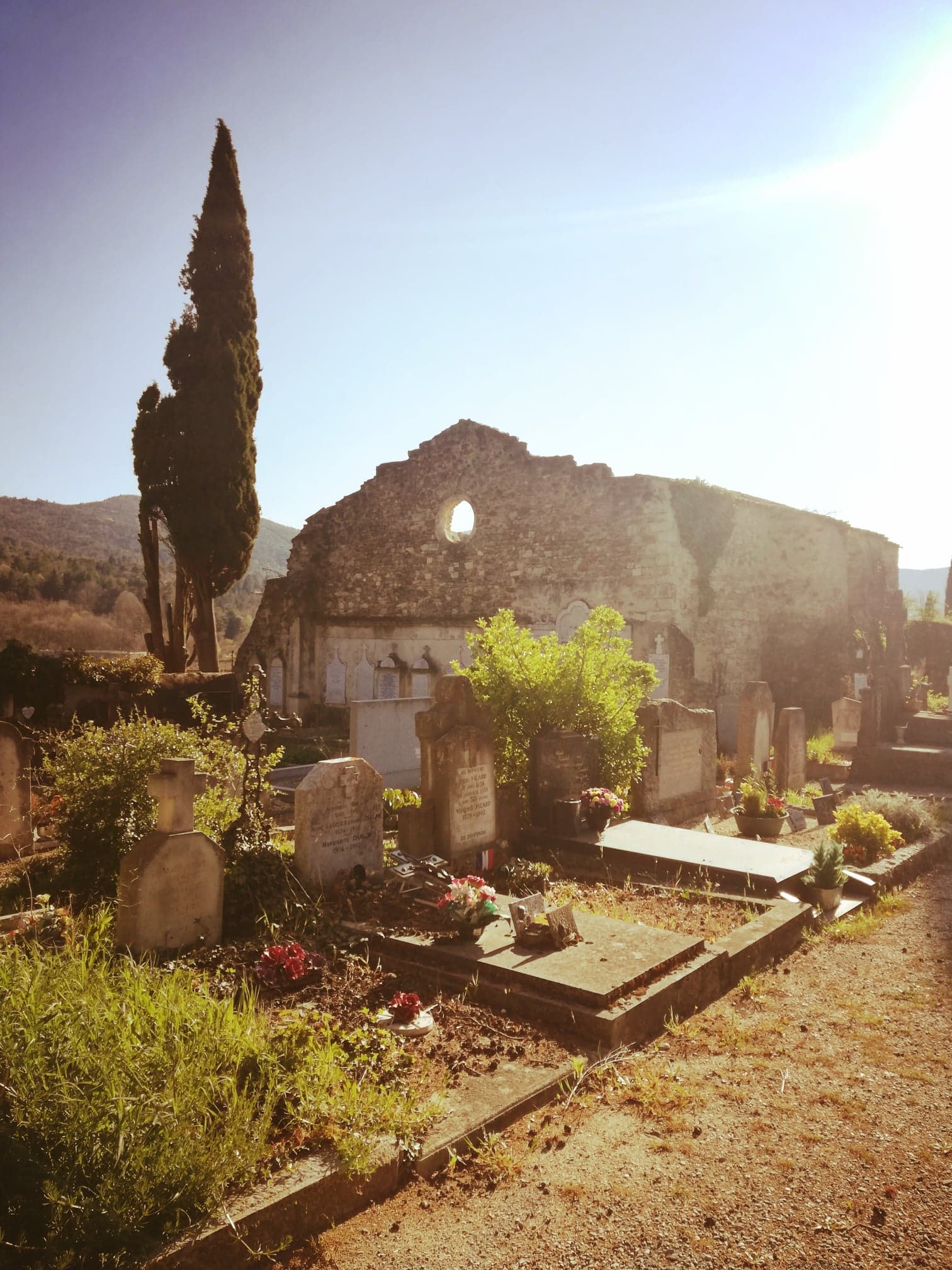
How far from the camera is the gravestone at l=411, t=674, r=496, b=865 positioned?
7.06 meters

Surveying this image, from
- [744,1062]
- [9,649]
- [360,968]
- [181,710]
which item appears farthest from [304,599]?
[744,1062]

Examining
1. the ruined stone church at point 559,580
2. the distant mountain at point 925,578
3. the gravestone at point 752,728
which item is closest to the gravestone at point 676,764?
the gravestone at point 752,728

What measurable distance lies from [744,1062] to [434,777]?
354 cm

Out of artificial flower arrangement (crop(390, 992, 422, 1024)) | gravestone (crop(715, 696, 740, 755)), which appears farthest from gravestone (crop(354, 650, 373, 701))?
artificial flower arrangement (crop(390, 992, 422, 1024))

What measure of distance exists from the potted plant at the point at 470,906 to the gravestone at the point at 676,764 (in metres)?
4.23

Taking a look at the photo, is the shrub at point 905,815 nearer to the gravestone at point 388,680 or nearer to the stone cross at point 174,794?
the stone cross at point 174,794

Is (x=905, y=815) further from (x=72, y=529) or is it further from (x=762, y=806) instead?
(x=72, y=529)

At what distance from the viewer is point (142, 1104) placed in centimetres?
267

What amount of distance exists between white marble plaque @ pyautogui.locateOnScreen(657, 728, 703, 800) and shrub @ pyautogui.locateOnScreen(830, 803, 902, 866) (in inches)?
77.6

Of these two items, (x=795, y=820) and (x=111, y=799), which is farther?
(x=795, y=820)

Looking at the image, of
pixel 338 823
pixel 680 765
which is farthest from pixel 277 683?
pixel 338 823

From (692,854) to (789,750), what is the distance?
5442mm

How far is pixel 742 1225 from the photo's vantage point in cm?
288

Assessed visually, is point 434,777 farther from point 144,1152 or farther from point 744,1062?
point 144,1152
